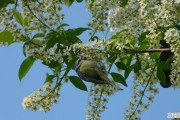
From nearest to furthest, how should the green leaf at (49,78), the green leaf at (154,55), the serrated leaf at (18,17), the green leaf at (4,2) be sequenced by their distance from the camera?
the serrated leaf at (18,17) < the green leaf at (4,2) < the green leaf at (49,78) < the green leaf at (154,55)

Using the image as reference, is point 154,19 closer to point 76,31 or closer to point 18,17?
point 76,31

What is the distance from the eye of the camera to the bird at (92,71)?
94.5 inches

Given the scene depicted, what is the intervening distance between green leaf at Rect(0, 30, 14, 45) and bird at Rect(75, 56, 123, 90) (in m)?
0.52

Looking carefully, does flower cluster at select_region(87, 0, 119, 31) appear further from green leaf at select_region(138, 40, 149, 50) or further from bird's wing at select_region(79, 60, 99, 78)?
bird's wing at select_region(79, 60, 99, 78)

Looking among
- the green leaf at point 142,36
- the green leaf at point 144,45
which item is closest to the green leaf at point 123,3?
the green leaf at point 142,36

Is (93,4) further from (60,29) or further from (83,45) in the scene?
(83,45)

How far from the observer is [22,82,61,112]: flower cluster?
2936 millimetres

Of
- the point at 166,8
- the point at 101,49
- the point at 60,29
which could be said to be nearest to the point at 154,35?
the point at 166,8

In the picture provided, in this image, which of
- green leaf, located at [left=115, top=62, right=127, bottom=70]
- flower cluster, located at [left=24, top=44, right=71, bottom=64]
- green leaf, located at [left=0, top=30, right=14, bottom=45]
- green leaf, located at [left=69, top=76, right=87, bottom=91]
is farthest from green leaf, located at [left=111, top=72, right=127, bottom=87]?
green leaf, located at [left=0, top=30, right=14, bottom=45]

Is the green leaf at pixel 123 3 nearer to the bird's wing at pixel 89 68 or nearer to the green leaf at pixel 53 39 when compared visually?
the green leaf at pixel 53 39

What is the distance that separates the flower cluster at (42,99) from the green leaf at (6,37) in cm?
36

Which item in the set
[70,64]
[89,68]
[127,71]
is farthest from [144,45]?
[89,68]

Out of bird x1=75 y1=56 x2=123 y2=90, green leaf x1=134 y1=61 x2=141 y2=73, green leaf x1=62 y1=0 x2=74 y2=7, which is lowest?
bird x1=75 y1=56 x2=123 y2=90

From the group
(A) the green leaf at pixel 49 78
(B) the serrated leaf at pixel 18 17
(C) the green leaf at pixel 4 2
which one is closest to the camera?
(B) the serrated leaf at pixel 18 17
